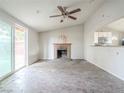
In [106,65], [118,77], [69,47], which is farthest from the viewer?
[69,47]

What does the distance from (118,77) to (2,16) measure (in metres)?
4.43

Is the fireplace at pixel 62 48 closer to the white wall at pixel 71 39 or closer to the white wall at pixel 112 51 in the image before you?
the white wall at pixel 71 39

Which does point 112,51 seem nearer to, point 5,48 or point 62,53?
point 5,48

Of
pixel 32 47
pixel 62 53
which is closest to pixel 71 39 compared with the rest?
pixel 62 53

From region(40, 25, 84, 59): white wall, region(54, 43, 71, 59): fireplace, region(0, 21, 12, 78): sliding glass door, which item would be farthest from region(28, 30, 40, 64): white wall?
region(0, 21, 12, 78): sliding glass door

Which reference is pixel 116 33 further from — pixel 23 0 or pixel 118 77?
pixel 23 0

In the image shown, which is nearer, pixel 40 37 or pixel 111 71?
pixel 111 71

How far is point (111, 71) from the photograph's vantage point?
16.3ft

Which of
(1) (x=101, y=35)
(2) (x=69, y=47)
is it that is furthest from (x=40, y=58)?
(1) (x=101, y=35)

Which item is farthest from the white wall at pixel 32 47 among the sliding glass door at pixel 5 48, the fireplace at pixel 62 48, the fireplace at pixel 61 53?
the sliding glass door at pixel 5 48

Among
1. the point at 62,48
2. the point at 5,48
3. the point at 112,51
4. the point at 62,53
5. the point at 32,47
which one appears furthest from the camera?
the point at 62,53

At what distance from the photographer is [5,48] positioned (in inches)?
177

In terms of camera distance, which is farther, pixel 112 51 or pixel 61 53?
pixel 61 53

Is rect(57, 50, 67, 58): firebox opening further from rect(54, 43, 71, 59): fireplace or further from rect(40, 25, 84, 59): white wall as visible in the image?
rect(40, 25, 84, 59): white wall
